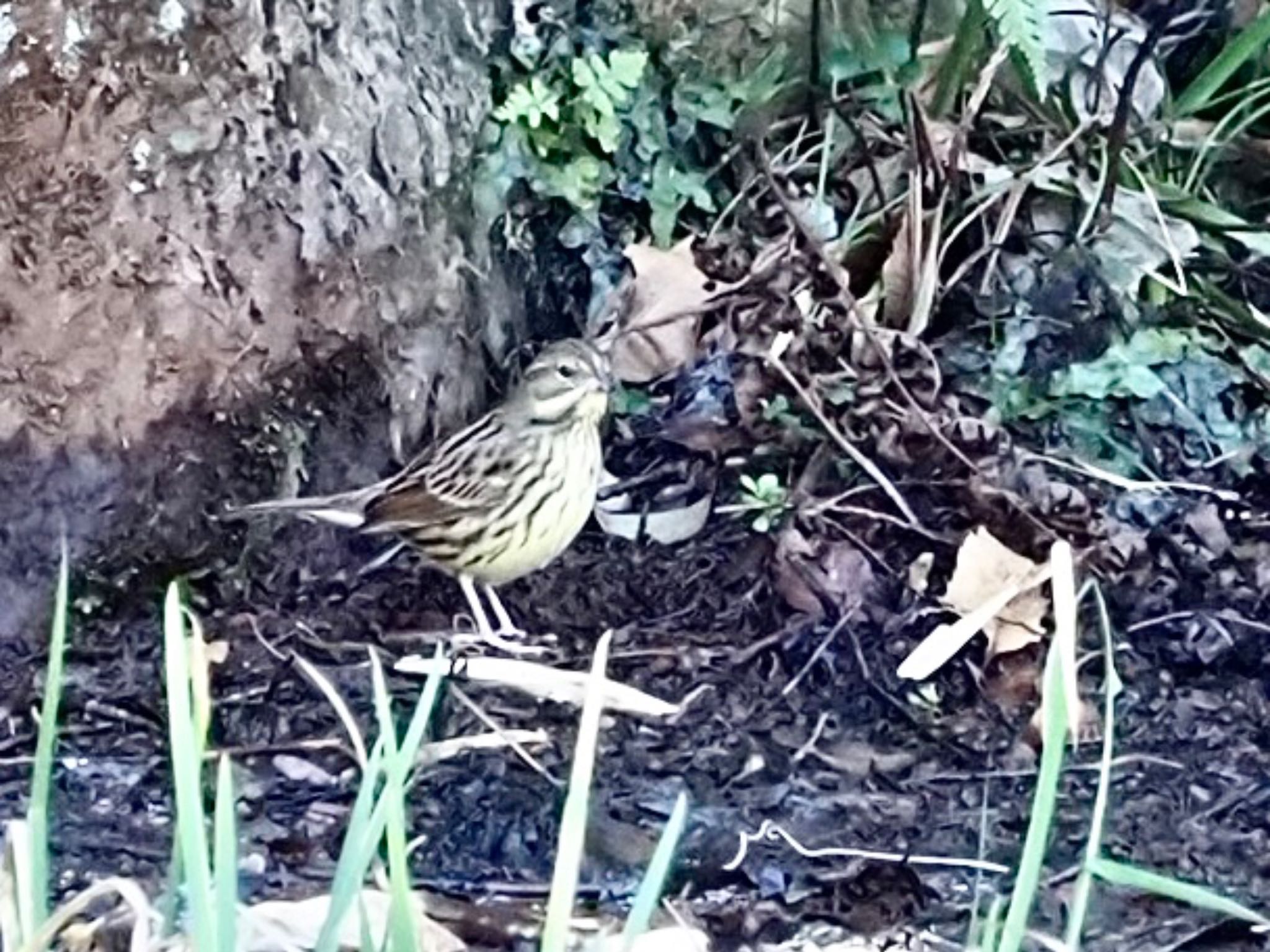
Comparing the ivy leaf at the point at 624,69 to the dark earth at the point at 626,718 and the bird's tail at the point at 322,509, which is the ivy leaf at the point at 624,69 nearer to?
the dark earth at the point at 626,718

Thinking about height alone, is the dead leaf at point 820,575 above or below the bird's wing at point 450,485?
below

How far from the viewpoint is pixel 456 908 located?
332cm

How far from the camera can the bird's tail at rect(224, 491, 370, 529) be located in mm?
4375

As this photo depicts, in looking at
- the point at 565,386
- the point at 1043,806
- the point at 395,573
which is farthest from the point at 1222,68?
the point at 1043,806

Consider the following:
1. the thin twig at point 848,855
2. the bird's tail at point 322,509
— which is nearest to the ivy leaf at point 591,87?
the bird's tail at point 322,509

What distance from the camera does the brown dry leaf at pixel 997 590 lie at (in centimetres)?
409

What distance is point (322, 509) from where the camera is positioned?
441 centimetres

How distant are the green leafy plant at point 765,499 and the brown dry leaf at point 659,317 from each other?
42cm

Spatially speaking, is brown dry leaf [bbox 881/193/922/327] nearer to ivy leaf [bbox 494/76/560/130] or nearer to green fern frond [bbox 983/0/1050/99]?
ivy leaf [bbox 494/76/560/130]

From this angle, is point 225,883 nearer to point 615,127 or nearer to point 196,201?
point 196,201

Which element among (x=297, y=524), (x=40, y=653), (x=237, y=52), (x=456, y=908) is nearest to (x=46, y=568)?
(x=40, y=653)

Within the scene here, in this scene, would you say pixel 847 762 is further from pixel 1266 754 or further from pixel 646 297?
pixel 646 297

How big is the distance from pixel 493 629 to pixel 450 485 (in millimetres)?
255

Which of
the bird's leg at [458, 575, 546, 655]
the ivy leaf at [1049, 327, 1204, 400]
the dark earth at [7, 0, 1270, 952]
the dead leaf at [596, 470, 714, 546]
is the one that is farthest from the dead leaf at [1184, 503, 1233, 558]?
the bird's leg at [458, 575, 546, 655]
